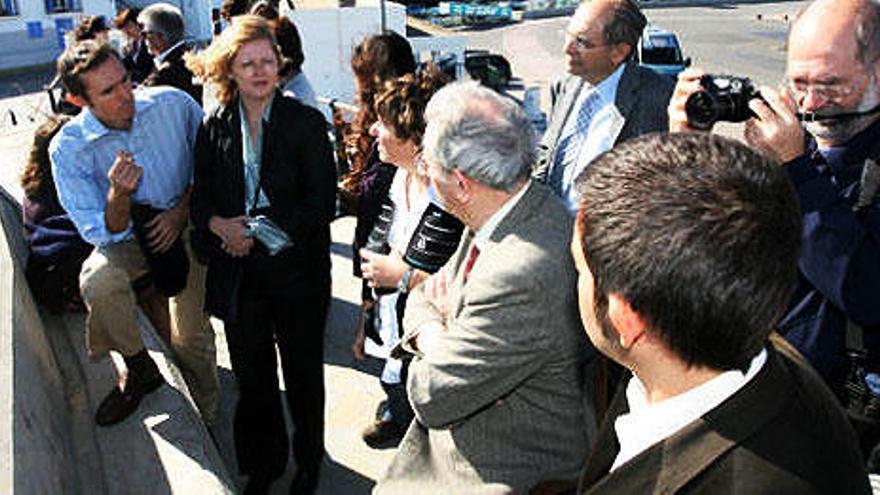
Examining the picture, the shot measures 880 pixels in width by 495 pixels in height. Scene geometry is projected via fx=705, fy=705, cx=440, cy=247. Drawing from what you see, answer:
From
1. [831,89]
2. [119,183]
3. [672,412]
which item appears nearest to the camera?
[672,412]

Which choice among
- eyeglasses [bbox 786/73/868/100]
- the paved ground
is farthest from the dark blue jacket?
the paved ground

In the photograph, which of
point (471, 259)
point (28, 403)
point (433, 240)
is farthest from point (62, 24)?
point (471, 259)

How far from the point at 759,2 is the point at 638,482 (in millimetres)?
47745

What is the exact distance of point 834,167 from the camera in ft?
6.93

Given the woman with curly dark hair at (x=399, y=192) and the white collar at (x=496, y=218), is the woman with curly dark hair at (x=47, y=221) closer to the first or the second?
the woman with curly dark hair at (x=399, y=192)

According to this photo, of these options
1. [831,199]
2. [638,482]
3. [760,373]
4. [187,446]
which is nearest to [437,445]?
[638,482]

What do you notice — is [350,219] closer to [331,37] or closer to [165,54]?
[165,54]

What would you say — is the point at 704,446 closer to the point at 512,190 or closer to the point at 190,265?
the point at 512,190

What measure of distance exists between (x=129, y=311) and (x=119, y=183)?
656 millimetres

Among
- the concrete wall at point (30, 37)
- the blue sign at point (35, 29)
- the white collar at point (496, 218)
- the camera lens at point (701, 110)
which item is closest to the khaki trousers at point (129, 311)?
the white collar at point (496, 218)

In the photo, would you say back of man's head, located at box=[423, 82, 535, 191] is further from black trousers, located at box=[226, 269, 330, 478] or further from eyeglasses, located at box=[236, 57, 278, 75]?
black trousers, located at box=[226, 269, 330, 478]

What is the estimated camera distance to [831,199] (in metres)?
1.94

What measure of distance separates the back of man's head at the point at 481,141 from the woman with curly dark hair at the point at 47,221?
2.81 metres

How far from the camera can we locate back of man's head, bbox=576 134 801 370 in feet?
3.79
